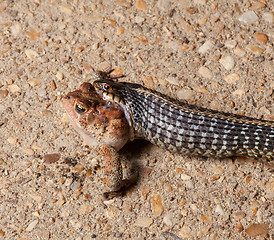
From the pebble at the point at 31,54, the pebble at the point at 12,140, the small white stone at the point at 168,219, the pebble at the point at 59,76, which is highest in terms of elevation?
the pebble at the point at 31,54

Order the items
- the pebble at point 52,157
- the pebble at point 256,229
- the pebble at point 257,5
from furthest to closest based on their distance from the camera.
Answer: the pebble at point 257,5 → the pebble at point 52,157 → the pebble at point 256,229

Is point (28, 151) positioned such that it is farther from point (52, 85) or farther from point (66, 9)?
point (66, 9)

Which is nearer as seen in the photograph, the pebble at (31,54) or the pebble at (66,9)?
the pebble at (31,54)

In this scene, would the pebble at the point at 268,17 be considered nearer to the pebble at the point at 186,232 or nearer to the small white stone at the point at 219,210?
the small white stone at the point at 219,210

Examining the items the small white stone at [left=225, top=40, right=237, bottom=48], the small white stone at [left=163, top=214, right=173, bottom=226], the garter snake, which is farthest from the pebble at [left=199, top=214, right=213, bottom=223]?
the small white stone at [left=225, top=40, right=237, bottom=48]

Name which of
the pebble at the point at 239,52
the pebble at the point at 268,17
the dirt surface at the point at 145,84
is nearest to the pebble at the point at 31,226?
the dirt surface at the point at 145,84

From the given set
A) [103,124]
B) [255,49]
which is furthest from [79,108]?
[255,49]

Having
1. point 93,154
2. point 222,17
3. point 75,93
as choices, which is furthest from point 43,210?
point 222,17

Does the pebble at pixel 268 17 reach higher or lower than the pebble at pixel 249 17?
lower
